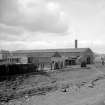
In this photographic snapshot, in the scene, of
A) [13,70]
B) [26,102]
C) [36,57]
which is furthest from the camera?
[36,57]

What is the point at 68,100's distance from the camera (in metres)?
12.9

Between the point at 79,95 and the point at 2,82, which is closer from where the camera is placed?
the point at 79,95

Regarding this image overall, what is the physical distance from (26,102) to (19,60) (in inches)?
1332

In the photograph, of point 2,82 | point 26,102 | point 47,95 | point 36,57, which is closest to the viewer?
point 26,102

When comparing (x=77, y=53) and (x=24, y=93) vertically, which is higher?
(x=77, y=53)

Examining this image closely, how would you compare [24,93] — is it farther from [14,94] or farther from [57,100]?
[57,100]

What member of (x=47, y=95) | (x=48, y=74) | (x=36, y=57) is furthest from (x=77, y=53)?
(x=47, y=95)

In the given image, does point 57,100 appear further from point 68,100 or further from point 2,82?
point 2,82

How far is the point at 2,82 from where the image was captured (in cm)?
1978

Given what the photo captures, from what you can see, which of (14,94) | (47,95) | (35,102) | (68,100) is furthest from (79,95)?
(14,94)

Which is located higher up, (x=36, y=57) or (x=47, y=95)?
(x=36, y=57)

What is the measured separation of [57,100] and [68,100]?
2.99ft

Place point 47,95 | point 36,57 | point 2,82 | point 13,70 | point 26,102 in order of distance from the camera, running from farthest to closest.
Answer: point 36,57, point 13,70, point 2,82, point 47,95, point 26,102

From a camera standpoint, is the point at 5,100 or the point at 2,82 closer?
Answer: the point at 5,100
